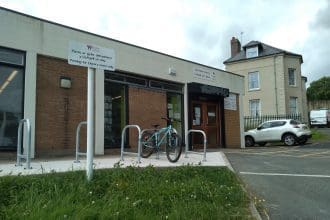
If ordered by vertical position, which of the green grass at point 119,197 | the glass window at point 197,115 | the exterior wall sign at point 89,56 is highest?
the exterior wall sign at point 89,56

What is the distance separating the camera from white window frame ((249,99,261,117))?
40.7 m

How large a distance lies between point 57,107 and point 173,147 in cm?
427

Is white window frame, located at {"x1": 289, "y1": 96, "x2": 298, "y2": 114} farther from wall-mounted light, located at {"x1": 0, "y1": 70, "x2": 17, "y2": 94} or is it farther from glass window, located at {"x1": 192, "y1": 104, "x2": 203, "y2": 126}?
wall-mounted light, located at {"x1": 0, "y1": 70, "x2": 17, "y2": 94}

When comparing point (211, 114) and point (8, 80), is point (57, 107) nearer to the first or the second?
point (8, 80)

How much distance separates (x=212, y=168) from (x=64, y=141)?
18.3 ft

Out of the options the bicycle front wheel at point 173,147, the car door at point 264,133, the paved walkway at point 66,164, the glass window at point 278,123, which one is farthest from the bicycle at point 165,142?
the car door at point 264,133

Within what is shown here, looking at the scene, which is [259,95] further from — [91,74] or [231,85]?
[91,74]

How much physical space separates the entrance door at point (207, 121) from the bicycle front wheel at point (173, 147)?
319 inches

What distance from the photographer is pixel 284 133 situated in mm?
24359

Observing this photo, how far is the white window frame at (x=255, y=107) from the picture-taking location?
40.7 meters

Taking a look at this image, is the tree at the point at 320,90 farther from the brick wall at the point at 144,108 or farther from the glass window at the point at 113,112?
the glass window at the point at 113,112

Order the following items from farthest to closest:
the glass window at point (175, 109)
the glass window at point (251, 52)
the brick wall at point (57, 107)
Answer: the glass window at point (251, 52), the glass window at point (175, 109), the brick wall at point (57, 107)

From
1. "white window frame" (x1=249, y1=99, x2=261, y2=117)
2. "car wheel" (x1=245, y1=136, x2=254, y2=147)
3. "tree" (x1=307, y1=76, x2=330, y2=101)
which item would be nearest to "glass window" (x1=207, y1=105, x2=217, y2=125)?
"car wheel" (x1=245, y1=136, x2=254, y2=147)

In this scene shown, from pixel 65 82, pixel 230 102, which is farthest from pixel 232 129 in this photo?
pixel 65 82
